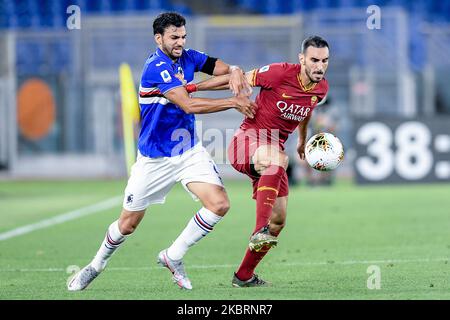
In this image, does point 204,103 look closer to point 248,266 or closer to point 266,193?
point 266,193

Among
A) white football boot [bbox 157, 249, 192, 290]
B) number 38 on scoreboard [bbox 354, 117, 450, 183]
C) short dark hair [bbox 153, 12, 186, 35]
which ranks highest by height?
short dark hair [bbox 153, 12, 186, 35]

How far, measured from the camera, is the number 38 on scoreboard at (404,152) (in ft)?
69.5

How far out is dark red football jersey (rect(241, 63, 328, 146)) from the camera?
8.89 meters

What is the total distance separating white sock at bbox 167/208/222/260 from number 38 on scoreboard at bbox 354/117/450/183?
42.9ft

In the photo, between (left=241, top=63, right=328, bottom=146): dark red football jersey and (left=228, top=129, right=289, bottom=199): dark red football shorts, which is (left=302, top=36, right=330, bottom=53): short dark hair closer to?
(left=241, top=63, right=328, bottom=146): dark red football jersey

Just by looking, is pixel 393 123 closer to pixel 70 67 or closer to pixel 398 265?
pixel 70 67

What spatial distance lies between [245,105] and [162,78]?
2.17ft
